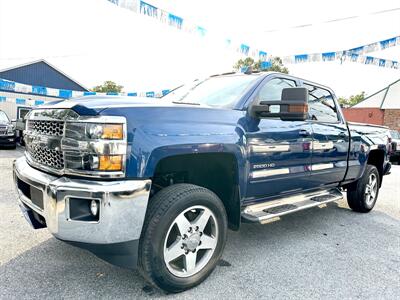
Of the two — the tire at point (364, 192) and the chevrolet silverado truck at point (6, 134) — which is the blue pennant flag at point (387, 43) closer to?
the tire at point (364, 192)

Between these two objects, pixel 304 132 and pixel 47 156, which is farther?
pixel 304 132

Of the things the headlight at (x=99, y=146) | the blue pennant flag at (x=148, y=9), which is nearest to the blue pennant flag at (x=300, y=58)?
the blue pennant flag at (x=148, y=9)

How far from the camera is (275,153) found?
10.4 feet

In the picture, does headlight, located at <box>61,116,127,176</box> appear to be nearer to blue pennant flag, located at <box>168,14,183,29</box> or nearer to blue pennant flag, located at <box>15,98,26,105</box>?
blue pennant flag, located at <box>168,14,183,29</box>

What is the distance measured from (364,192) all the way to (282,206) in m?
2.29

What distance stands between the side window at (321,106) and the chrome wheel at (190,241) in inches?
79.0

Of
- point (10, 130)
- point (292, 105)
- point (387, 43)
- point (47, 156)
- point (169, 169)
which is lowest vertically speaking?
point (10, 130)

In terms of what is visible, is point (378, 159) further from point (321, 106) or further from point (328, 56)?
point (328, 56)

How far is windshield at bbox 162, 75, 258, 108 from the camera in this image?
3.15 m

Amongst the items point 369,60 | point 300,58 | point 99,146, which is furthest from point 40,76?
point 99,146

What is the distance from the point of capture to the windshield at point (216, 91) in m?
3.15

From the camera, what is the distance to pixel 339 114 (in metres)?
4.55

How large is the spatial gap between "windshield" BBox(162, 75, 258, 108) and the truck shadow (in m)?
1.52

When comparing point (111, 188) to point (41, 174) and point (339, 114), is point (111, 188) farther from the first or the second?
point (339, 114)
